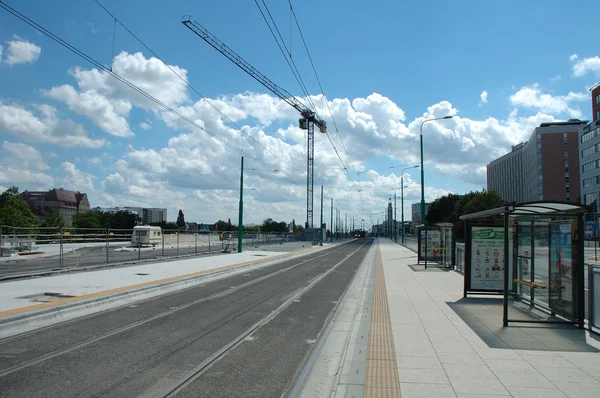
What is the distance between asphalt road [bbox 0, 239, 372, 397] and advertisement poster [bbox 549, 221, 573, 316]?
4.62 meters

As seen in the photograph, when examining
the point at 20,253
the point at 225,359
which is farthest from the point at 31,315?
the point at 20,253

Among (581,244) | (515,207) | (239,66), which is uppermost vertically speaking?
(239,66)

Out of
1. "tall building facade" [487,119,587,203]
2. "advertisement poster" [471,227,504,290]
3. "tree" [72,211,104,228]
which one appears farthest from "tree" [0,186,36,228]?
"tall building facade" [487,119,587,203]

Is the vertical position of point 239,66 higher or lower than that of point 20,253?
higher

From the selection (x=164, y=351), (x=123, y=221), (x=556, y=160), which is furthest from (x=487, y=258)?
(x=556, y=160)

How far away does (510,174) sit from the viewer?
162625mm

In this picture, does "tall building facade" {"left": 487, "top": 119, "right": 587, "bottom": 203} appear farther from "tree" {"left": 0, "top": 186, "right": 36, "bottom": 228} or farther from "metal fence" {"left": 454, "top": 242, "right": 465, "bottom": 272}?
"tree" {"left": 0, "top": 186, "right": 36, "bottom": 228}

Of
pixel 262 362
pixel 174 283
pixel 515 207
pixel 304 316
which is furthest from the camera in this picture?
pixel 174 283

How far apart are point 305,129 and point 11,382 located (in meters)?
90.0

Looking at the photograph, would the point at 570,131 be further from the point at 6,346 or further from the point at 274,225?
the point at 6,346

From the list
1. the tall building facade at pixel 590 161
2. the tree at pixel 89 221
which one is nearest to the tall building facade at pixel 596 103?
the tall building facade at pixel 590 161

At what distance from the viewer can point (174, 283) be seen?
14.2 metres

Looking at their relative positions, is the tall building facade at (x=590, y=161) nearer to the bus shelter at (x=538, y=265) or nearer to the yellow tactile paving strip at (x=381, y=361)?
the bus shelter at (x=538, y=265)

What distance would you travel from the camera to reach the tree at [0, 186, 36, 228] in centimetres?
6938
